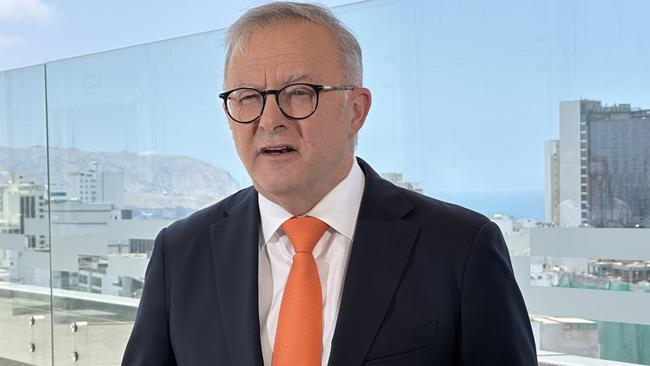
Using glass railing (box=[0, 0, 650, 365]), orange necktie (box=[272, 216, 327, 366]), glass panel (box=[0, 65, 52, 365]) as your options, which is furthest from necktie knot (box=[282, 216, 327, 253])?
glass panel (box=[0, 65, 52, 365])

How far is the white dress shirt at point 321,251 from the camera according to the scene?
139 centimetres

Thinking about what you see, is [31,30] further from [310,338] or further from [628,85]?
[310,338]

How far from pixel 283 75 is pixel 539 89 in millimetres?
1599

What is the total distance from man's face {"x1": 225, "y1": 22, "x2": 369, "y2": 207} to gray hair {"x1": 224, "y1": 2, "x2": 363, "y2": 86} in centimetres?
1

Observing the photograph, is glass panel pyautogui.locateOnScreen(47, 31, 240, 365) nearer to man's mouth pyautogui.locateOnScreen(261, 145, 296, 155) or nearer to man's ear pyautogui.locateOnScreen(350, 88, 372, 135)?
man's ear pyautogui.locateOnScreen(350, 88, 372, 135)

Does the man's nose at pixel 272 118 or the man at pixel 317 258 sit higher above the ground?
the man's nose at pixel 272 118

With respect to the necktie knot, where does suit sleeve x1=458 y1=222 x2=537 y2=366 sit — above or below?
below

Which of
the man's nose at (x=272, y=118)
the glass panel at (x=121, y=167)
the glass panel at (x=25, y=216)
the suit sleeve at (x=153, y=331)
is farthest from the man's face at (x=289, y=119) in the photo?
the glass panel at (x=25, y=216)

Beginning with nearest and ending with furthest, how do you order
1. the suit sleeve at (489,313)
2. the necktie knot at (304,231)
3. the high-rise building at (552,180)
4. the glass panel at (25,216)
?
1. the suit sleeve at (489,313)
2. the necktie knot at (304,231)
3. the high-rise building at (552,180)
4. the glass panel at (25,216)

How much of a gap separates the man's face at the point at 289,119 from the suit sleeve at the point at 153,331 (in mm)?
285

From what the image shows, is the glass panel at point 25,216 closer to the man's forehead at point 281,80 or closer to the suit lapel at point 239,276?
the suit lapel at point 239,276

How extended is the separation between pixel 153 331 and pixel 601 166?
5.68ft

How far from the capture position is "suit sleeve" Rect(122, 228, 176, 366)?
143 centimetres

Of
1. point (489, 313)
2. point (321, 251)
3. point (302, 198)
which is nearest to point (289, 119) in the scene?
point (302, 198)
